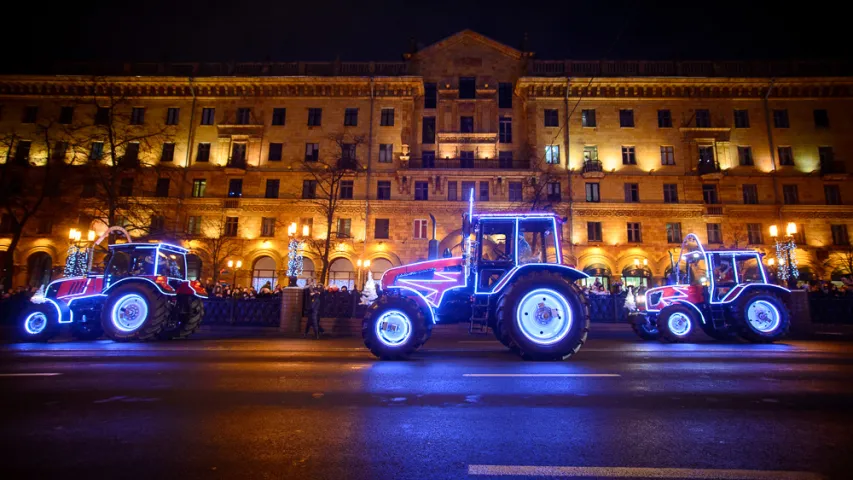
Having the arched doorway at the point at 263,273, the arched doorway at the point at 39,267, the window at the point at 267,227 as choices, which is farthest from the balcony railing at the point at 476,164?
the arched doorway at the point at 39,267

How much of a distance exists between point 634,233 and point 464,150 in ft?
52.8

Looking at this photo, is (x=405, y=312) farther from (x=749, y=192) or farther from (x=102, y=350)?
(x=749, y=192)

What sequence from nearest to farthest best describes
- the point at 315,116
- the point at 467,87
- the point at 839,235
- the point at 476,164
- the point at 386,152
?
the point at 839,235 → the point at 476,164 → the point at 386,152 → the point at 315,116 → the point at 467,87

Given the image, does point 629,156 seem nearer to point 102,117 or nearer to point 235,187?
point 235,187

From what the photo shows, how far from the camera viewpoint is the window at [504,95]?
3631 cm

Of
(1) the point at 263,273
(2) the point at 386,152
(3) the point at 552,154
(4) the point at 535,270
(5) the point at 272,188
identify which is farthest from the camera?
(2) the point at 386,152

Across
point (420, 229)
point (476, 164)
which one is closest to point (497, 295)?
point (420, 229)

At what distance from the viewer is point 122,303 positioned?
11.1 meters

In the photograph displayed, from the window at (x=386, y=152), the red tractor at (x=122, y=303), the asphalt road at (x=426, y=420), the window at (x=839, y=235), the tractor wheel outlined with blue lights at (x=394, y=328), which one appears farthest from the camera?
the window at (x=386, y=152)

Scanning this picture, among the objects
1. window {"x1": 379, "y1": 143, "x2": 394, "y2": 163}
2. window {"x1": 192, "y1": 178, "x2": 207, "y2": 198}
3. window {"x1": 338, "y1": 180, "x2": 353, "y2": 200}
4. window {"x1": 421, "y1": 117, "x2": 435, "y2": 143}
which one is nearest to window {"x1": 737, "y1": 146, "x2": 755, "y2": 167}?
window {"x1": 421, "y1": 117, "x2": 435, "y2": 143}

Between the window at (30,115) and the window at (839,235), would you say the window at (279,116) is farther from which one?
the window at (839,235)

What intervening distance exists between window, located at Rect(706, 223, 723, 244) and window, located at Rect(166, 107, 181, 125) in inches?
1886

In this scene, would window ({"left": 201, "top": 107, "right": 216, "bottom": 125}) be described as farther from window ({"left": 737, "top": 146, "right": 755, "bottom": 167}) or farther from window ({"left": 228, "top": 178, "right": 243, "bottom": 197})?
window ({"left": 737, "top": 146, "right": 755, "bottom": 167})

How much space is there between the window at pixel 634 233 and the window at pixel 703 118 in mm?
10983
